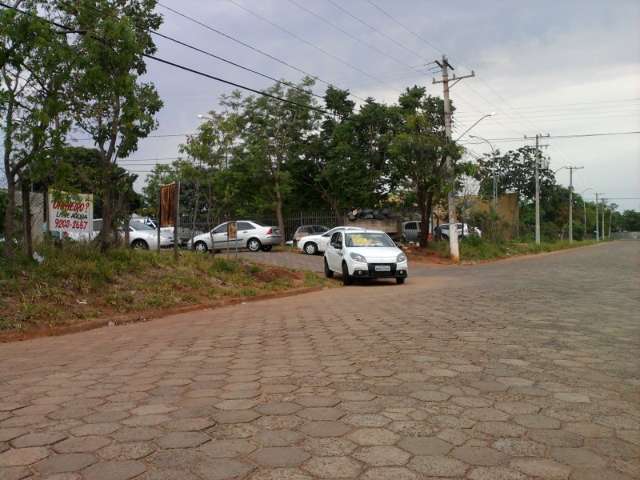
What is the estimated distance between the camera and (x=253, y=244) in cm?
2689

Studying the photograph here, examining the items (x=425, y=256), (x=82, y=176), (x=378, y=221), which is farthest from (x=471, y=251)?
(x=82, y=176)

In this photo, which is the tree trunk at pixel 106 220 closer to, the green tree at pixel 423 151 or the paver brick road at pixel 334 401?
the paver brick road at pixel 334 401

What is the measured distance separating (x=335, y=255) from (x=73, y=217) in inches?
287

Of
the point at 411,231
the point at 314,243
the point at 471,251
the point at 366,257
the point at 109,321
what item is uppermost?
the point at 411,231

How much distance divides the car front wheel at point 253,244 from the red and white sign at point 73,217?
13.0 meters

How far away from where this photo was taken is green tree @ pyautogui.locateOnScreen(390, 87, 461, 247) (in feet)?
85.0

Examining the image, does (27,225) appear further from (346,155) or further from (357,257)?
(346,155)

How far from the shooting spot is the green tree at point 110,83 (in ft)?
34.4

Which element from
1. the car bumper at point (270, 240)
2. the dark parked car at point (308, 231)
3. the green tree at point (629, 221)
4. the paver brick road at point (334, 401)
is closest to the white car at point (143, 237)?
the car bumper at point (270, 240)

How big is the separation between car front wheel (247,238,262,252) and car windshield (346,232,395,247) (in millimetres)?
10236

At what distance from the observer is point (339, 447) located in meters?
3.52

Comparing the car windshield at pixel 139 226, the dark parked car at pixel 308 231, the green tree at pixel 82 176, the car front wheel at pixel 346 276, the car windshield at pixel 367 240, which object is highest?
the green tree at pixel 82 176

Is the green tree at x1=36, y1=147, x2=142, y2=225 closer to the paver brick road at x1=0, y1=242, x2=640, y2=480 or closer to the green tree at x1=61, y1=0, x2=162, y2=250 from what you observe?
the green tree at x1=61, y1=0, x2=162, y2=250

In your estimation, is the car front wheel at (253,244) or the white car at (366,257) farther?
the car front wheel at (253,244)
